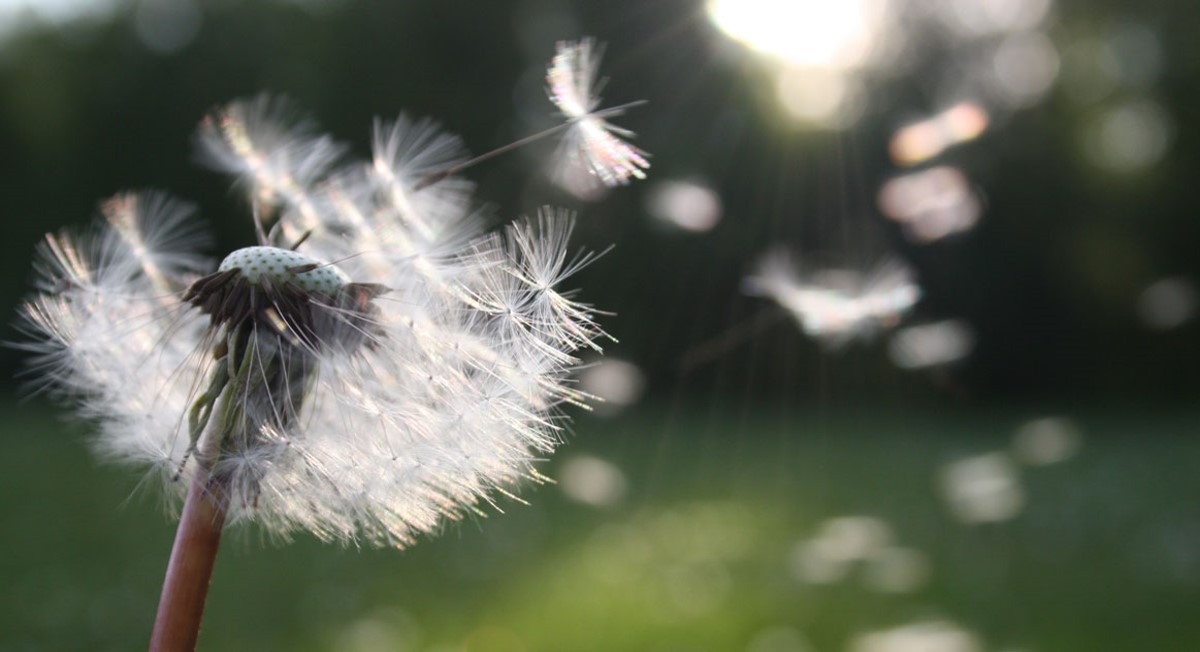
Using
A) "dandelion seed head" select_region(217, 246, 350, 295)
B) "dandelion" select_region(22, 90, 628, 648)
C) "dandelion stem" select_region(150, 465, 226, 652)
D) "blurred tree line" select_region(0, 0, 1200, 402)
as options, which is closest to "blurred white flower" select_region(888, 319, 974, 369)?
"dandelion" select_region(22, 90, 628, 648)

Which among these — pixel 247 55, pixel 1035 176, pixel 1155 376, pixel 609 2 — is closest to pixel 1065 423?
pixel 1155 376

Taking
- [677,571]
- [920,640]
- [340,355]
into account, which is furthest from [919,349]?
[340,355]

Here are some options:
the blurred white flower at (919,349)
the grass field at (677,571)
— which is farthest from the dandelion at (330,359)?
the blurred white flower at (919,349)

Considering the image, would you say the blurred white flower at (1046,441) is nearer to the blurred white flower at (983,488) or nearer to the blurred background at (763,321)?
the blurred background at (763,321)

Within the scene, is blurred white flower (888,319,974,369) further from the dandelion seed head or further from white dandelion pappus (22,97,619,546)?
the dandelion seed head

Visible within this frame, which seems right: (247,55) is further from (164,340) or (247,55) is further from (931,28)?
(164,340)

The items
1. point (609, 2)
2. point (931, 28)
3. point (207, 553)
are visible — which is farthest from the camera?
Answer: point (609, 2)

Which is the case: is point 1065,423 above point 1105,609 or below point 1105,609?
above
